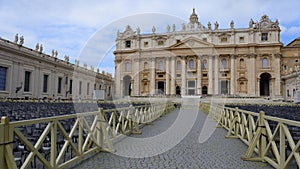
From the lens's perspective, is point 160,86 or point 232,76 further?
point 160,86

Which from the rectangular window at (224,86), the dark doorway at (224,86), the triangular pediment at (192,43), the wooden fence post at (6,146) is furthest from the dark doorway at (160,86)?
the wooden fence post at (6,146)

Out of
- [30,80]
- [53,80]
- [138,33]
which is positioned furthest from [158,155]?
[138,33]

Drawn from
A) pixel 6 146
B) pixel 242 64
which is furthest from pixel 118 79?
pixel 6 146

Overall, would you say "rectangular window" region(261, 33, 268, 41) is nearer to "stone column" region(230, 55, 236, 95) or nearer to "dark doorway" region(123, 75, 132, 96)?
"stone column" region(230, 55, 236, 95)

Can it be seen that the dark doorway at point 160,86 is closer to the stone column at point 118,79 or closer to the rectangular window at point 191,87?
the rectangular window at point 191,87

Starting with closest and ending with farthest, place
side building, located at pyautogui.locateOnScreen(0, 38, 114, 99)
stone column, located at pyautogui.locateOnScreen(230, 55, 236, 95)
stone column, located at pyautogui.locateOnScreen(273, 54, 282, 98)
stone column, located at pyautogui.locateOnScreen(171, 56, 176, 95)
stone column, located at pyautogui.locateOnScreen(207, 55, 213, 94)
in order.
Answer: side building, located at pyautogui.locateOnScreen(0, 38, 114, 99) < stone column, located at pyautogui.locateOnScreen(273, 54, 282, 98) < stone column, located at pyautogui.locateOnScreen(230, 55, 236, 95) < stone column, located at pyautogui.locateOnScreen(207, 55, 213, 94) < stone column, located at pyautogui.locateOnScreen(171, 56, 176, 95)

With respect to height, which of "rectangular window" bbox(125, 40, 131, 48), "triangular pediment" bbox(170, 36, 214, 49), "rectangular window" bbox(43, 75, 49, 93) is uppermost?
"rectangular window" bbox(125, 40, 131, 48)

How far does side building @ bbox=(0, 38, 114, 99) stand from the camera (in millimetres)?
29422

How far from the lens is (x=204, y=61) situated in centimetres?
5944

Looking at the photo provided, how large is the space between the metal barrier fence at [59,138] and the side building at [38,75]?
25655mm

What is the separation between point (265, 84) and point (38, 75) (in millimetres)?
53577

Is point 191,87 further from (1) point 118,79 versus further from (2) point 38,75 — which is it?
(2) point 38,75

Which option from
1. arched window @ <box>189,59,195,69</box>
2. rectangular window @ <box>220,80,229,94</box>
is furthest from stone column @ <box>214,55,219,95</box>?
arched window @ <box>189,59,195,69</box>

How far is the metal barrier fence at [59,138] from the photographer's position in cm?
319
